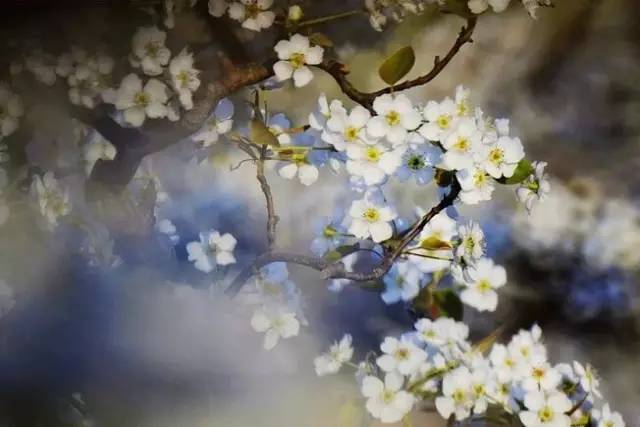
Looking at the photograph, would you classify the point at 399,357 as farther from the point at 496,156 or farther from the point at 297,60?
the point at 297,60

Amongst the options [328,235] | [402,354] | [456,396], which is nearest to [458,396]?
[456,396]

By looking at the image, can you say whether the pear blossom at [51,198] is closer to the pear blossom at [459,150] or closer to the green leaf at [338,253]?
the green leaf at [338,253]

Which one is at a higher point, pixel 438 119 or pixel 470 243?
pixel 438 119

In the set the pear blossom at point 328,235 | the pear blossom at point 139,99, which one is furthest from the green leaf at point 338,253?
the pear blossom at point 139,99

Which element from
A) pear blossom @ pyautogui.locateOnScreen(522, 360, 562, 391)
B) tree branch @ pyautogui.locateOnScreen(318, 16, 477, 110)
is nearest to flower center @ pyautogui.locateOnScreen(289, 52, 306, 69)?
tree branch @ pyautogui.locateOnScreen(318, 16, 477, 110)

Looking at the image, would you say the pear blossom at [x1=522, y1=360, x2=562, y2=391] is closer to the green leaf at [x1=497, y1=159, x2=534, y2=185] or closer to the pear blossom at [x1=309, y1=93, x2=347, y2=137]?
the green leaf at [x1=497, y1=159, x2=534, y2=185]
